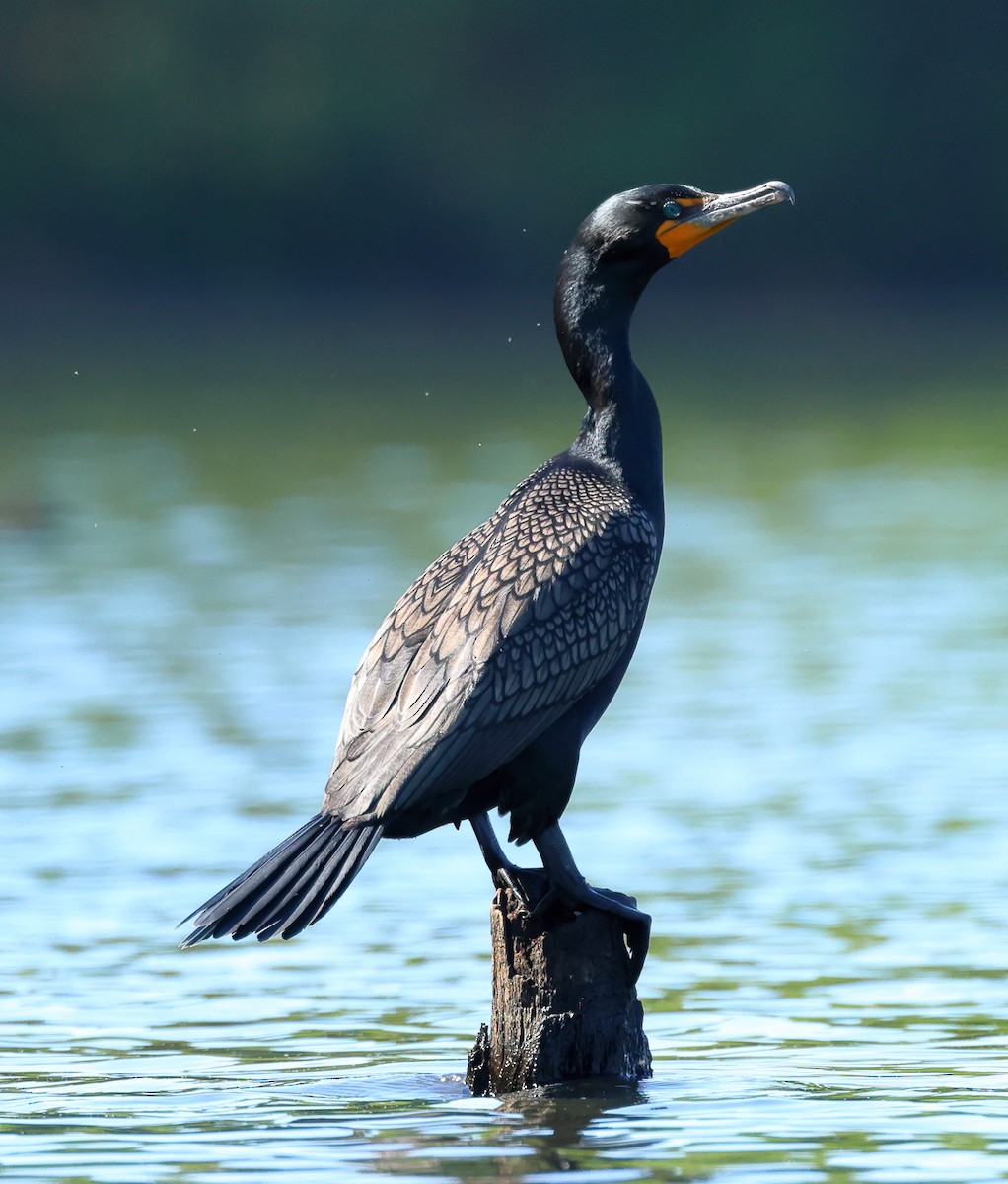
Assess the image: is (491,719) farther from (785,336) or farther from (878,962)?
(785,336)

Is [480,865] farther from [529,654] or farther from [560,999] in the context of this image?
[529,654]

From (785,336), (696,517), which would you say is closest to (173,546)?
(696,517)

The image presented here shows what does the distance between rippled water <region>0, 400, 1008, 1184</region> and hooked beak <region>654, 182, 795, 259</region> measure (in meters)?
2.27

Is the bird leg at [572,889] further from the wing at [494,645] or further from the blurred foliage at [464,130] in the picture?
the blurred foliage at [464,130]

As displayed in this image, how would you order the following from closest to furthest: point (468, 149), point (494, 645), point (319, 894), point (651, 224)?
point (319, 894) → point (494, 645) → point (651, 224) → point (468, 149)

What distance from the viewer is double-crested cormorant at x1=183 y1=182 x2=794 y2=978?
19.9ft

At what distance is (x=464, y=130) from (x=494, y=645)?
4617 centimetres

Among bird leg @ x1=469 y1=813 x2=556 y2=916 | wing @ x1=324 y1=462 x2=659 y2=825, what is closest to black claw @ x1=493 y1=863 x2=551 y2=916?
bird leg @ x1=469 y1=813 x2=556 y2=916

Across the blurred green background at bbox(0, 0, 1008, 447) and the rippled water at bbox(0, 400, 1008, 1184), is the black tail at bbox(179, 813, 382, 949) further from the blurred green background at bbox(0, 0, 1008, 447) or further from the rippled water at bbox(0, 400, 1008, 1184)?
the blurred green background at bbox(0, 0, 1008, 447)

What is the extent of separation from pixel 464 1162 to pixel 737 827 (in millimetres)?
4509

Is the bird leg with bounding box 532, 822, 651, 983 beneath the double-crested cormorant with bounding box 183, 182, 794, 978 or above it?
beneath

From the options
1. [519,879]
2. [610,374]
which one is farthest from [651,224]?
[519,879]

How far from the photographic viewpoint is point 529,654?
6.32m

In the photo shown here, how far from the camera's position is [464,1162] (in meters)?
6.14
